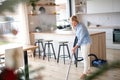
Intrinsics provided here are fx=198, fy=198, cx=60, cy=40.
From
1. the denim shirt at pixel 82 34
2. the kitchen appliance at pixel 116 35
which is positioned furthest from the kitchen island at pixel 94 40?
the kitchen appliance at pixel 116 35

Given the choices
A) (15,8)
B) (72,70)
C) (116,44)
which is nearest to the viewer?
(15,8)

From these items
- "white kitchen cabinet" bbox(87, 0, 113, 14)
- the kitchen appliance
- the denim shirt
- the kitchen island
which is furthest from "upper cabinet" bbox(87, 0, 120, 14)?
the denim shirt

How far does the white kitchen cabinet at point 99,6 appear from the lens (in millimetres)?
8045

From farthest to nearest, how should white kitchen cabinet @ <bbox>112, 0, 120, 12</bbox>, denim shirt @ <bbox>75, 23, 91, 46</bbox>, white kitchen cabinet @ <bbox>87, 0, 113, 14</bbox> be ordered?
white kitchen cabinet @ <bbox>87, 0, 113, 14</bbox>
white kitchen cabinet @ <bbox>112, 0, 120, 12</bbox>
denim shirt @ <bbox>75, 23, 91, 46</bbox>

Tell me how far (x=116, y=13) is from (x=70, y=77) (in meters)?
4.62

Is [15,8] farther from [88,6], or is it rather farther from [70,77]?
[88,6]

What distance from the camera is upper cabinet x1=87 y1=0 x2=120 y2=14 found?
7.86 meters

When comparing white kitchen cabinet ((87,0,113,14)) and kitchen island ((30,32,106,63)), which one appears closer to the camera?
kitchen island ((30,32,106,63))

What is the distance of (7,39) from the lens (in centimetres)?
39

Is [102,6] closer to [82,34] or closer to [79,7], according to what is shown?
[79,7]

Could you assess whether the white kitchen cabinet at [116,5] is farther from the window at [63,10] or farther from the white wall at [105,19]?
the window at [63,10]

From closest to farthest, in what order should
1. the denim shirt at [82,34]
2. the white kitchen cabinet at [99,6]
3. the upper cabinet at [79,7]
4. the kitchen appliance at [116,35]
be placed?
the denim shirt at [82,34] < the kitchen appliance at [116,35] < the white kitchen cabinet at [99,6] < the upper cabinet at [79,7]

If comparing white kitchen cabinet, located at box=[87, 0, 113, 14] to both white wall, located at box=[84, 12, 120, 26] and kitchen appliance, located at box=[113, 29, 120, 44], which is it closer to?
white wall, located at box=[84, 12, 120, 26]

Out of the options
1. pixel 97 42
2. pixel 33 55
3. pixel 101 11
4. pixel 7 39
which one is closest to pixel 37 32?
pixel 33 55
